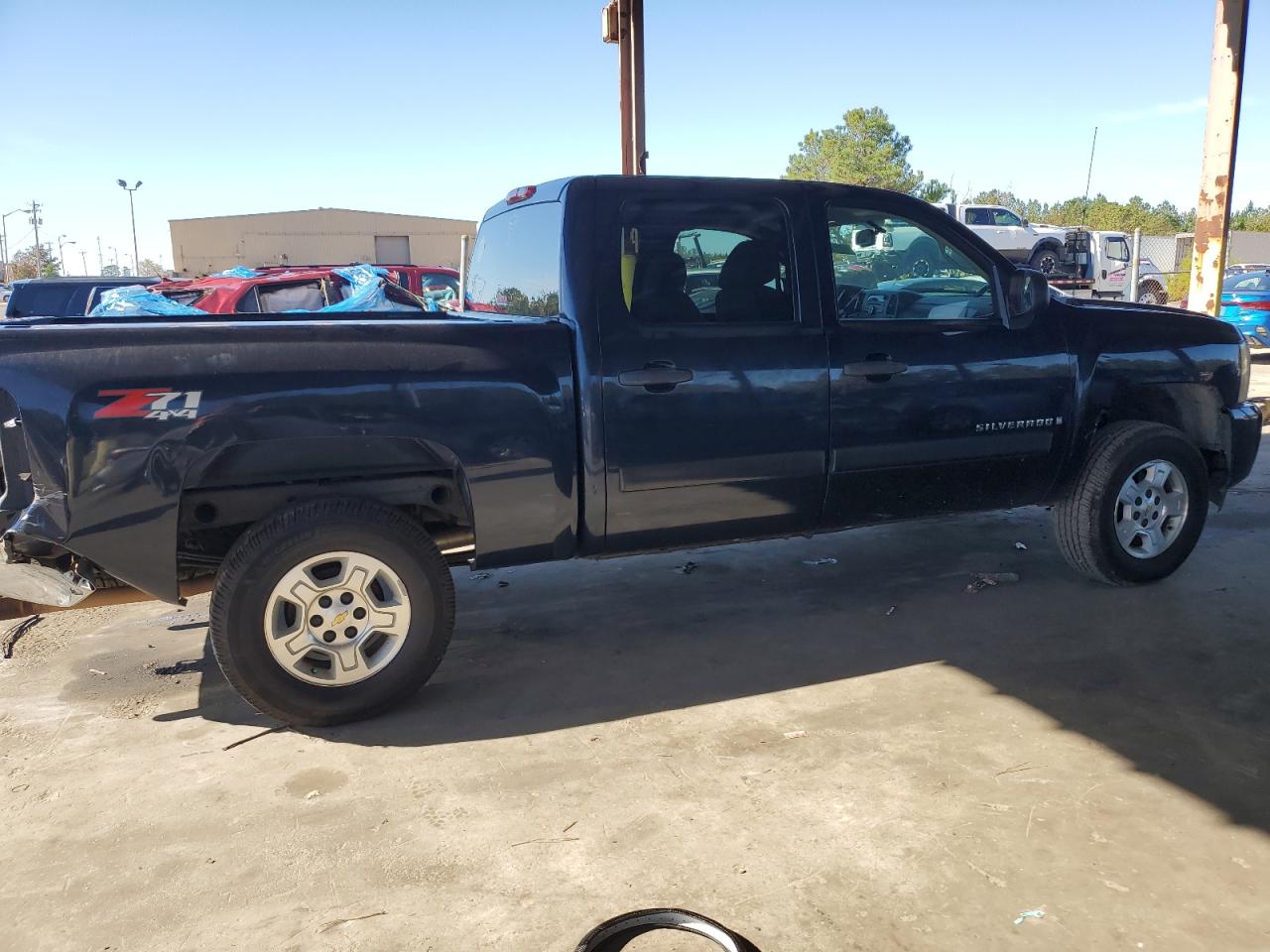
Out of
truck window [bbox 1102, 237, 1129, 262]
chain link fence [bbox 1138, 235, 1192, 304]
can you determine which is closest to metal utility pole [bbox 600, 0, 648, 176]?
chain link fence [bbox 1138, 235, 1192, 304]

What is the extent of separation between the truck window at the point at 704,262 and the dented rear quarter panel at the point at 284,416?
0.45m

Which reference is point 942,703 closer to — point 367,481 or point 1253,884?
point 1253,884

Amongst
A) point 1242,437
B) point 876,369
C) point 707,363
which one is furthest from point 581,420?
point 1242,437

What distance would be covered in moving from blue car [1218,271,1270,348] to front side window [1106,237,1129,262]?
10619mm

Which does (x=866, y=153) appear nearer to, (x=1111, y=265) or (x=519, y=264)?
(x=1111, y=265)

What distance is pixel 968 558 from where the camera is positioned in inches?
225

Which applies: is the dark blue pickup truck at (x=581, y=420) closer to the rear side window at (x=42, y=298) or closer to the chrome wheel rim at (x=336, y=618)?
the chrome wheel rim at (x=336, y=618)

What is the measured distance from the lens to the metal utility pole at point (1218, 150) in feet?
28.8

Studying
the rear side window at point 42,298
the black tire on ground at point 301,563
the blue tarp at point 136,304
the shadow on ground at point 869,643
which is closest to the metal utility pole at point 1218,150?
the shadow on ground at point 869,643

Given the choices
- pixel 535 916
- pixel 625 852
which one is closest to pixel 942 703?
pixel 625 852

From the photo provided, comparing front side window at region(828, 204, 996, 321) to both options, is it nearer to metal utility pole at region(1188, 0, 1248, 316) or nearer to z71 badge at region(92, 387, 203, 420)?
z71 badge at region(92, 387, 203, 420)

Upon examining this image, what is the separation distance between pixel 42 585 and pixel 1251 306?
1631 cm

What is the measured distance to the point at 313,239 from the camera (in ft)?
187

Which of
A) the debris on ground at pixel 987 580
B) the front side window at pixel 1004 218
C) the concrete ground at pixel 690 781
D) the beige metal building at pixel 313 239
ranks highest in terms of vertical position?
the beige metal building at pixel 313 239
